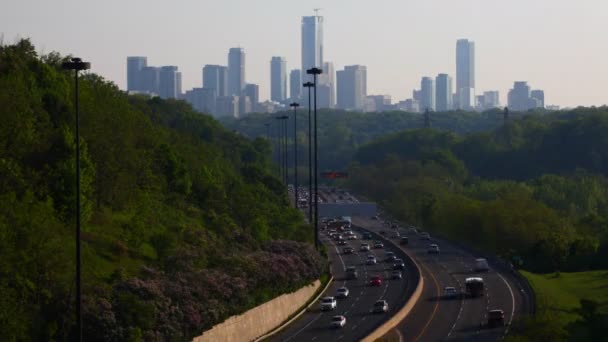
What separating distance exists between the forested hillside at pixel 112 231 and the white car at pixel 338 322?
97.1 inches

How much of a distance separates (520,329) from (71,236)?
517 inches

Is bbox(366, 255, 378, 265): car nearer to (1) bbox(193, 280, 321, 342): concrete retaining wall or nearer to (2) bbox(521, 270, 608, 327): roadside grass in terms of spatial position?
(2) bbox(521, 270, 608, 327): roadside grass

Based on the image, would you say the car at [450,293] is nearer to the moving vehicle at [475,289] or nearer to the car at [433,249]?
the moving vehicle at [475,289]

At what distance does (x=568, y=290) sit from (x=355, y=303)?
1167 centimetres

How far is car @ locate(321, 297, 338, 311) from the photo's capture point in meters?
42.4

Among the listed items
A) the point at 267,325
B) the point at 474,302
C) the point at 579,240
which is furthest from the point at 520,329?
the point at 579,240

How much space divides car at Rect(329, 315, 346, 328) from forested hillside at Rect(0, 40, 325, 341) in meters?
2.46

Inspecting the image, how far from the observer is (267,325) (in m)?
37.4

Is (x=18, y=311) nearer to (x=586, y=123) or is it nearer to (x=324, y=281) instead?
(x=324, y=281)

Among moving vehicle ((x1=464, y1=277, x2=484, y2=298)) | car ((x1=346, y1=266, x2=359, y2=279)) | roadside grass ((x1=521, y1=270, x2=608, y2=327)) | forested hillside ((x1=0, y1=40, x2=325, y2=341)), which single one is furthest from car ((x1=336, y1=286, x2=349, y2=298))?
roadside grass ((x1=521, y1=270, x2=608, y2=327))

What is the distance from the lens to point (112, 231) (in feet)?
128

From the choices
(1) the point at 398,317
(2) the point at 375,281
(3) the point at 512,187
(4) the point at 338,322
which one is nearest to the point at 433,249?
(2) the point at 375,281

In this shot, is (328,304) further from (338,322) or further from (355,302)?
(338,322)

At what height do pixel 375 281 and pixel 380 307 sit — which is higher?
pixel 380 307
